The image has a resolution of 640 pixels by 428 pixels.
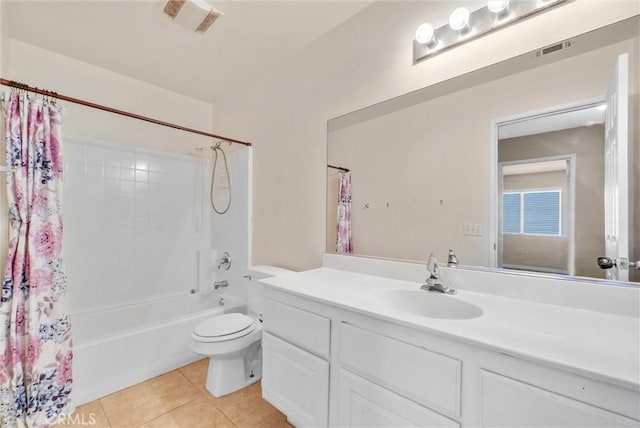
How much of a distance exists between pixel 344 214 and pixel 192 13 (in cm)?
157

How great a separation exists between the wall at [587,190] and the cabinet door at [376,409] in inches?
30.5

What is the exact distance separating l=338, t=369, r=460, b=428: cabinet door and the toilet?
2.84 ft

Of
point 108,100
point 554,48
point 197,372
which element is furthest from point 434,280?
point 108,100

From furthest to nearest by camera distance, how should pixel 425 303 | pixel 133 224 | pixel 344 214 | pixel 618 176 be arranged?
pixel 133 224 < pixel 344 214 < pixel 425 303 < pixel 618 176

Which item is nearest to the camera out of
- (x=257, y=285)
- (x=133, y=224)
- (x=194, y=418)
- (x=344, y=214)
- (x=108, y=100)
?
(x=194, y=418)

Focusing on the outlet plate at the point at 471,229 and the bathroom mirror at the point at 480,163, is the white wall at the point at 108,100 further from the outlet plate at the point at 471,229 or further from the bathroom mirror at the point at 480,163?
the outlet plate at the point at 471,229

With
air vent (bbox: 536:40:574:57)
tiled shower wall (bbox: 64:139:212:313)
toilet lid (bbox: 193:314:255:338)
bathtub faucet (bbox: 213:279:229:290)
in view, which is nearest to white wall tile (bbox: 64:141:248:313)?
tiled shower wall (bbox: 64:139:212:313)

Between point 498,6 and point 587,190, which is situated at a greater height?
point 498,6

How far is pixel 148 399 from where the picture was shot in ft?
5.43

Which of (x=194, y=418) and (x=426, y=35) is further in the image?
(x=194, y=418)

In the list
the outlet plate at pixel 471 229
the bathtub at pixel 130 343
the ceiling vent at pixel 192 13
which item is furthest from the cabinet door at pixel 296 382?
the ceiling vent at pixel 192 13

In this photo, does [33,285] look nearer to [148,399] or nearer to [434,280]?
[148,399]

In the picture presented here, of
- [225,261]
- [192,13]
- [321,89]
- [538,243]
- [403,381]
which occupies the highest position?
[192,13]

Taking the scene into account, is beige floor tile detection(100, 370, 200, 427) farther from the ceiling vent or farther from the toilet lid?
the ceiling vent
